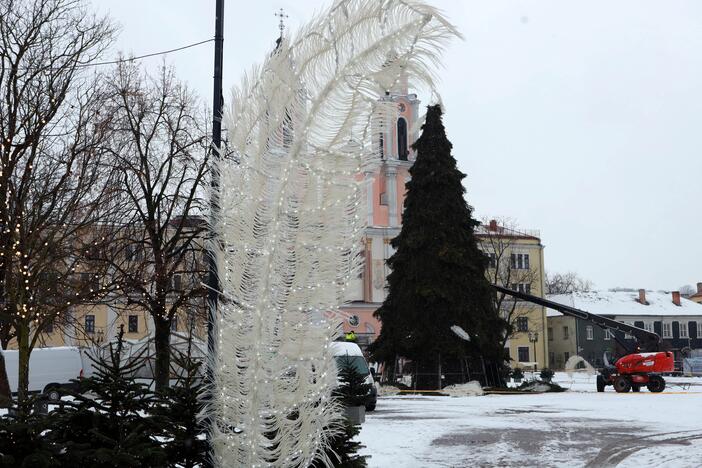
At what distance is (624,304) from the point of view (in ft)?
280

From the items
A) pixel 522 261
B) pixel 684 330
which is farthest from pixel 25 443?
pixel 684 330

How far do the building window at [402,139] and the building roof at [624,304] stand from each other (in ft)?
95.2

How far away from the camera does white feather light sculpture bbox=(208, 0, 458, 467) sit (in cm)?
516

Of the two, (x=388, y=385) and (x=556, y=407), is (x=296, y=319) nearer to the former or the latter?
(x=556, y=407)

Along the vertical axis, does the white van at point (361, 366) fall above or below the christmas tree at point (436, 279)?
below

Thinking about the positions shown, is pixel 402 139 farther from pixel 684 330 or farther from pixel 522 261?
pixel 684 330

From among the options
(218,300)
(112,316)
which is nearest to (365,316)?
(112,316)

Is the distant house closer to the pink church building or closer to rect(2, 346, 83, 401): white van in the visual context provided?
the pink church building

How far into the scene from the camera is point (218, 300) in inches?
212

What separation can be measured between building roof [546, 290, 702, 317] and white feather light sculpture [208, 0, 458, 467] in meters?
79.3

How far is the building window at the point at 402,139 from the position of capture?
6169 centimetres

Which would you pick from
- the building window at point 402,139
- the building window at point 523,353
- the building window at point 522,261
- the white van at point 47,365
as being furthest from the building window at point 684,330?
the white van at point 47,365

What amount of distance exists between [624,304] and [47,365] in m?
67.4

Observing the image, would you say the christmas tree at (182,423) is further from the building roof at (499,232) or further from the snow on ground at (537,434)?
the building roof at (499,232)
